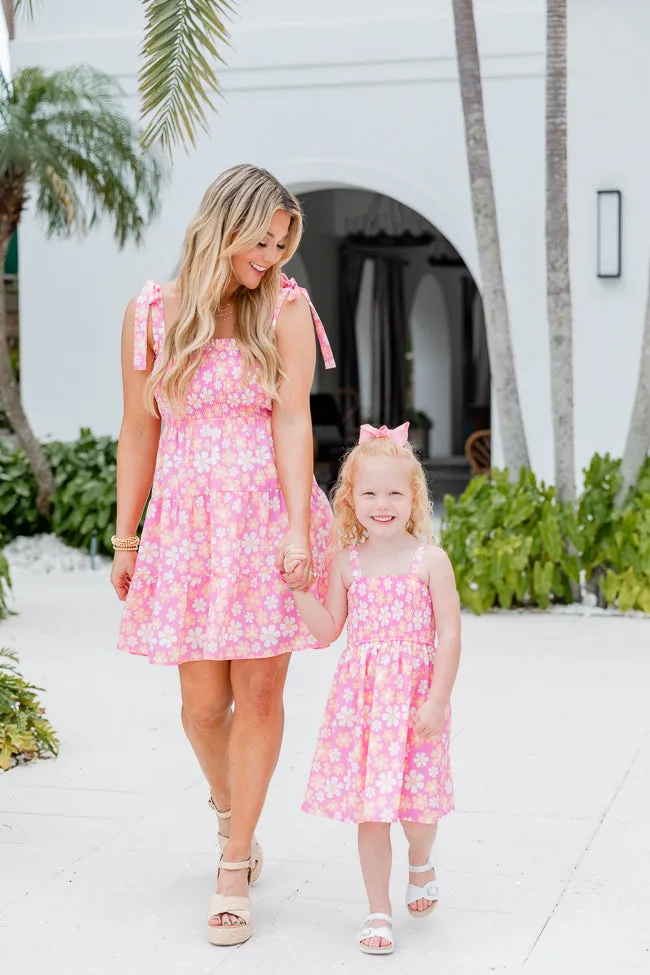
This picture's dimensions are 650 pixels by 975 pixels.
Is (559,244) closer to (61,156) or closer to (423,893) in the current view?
(61,156)

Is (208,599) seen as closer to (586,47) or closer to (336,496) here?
(336,496)

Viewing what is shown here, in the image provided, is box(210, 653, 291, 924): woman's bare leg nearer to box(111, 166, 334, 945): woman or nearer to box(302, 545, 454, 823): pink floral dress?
box(111, 166, 334, 945): woman

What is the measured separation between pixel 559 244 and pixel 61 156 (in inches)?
135

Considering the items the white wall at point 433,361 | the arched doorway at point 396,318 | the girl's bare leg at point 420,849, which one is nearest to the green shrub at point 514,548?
the girl's bare leg at point 420,849

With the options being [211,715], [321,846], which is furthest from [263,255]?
[321,846]

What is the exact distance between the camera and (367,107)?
34.9 feet

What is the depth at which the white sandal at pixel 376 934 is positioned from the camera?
307 centimetres

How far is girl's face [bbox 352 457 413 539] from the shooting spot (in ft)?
10.3

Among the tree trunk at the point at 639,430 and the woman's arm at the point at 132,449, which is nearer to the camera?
the woman's arm at the point at 132,449

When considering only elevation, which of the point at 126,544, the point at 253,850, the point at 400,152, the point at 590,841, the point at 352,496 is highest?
the point at 400,152

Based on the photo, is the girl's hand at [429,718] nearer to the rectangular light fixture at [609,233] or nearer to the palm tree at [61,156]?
the palm tree at [61,156]

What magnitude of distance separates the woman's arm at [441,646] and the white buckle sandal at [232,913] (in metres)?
0.56

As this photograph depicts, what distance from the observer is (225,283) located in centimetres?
318

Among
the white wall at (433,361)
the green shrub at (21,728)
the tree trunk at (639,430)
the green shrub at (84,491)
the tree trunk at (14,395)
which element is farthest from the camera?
the white wall at (433,361)
